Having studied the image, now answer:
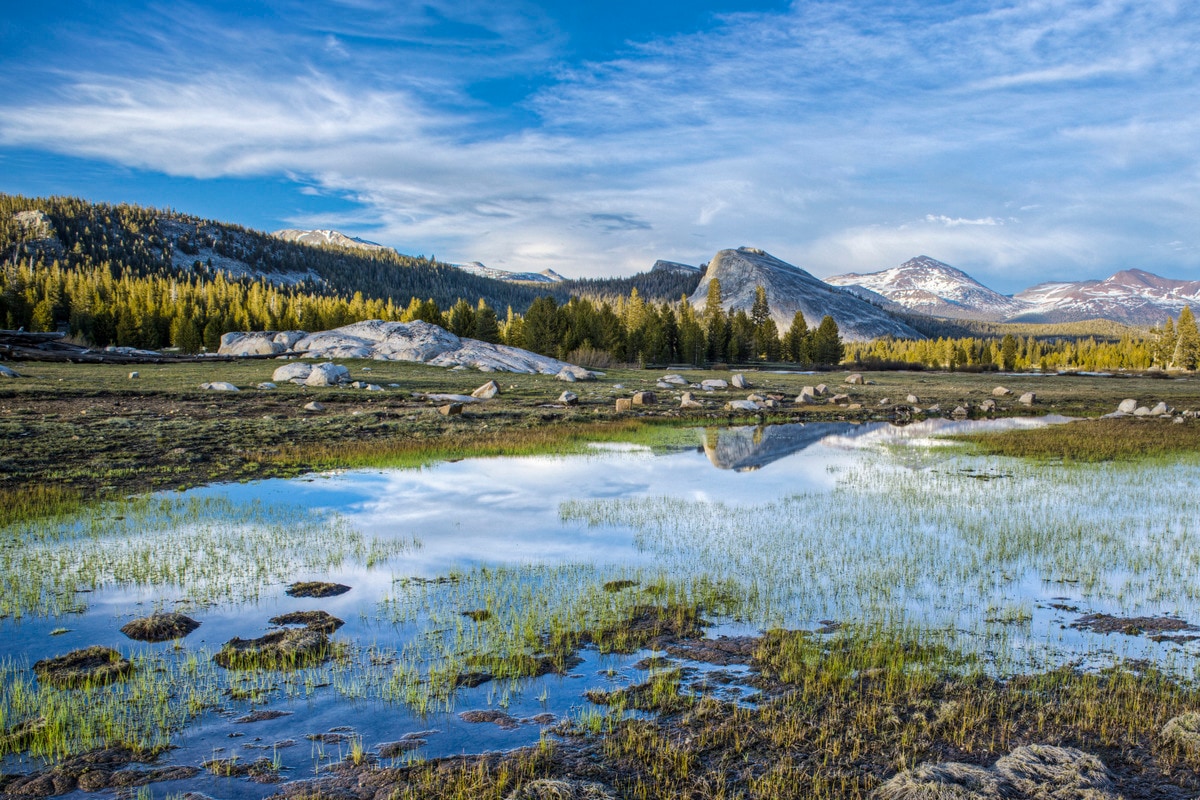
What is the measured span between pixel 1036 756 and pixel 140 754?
8.35 meters

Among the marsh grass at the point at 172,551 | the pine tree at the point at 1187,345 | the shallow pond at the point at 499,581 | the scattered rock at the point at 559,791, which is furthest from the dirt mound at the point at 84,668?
the pine tree at the point at 1187,345

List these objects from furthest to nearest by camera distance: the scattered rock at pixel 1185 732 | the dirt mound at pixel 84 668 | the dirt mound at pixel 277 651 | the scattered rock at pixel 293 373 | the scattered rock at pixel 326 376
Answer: the scattered rock at pixel 293 373 < the scattered rock at pixel 326 376 < the dirt mound at pixel 277 651 < the dirt mound at pixel 84 668 < the scattered rock at pixel 1185 732

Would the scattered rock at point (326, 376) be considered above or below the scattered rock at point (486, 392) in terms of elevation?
above

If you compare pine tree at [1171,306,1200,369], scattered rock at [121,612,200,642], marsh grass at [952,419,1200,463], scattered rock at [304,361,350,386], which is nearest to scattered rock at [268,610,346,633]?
scattered rock at [121,612,200,642]

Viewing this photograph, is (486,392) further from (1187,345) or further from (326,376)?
(1187,345)

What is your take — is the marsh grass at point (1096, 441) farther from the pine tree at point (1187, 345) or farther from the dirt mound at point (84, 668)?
the pine tree at point (1187, 345)

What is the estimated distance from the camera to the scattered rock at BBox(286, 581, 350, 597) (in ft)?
36.2

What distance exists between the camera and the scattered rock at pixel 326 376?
4778 cm

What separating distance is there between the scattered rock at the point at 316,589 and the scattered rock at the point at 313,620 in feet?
2.84

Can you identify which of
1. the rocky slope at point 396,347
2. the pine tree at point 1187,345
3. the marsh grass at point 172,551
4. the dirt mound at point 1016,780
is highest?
the pine tree at point 1187,345

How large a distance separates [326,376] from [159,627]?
41.0 meters

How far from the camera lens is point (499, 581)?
11.7m

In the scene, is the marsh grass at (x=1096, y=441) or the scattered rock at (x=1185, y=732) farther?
the marsh grass at (x=1096, y=441)

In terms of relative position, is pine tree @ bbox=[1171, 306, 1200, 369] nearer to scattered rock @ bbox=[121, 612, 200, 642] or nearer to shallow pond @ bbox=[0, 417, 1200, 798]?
shallow pond @ bbox=[0, 417, 1200, 798]
